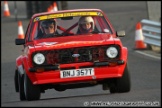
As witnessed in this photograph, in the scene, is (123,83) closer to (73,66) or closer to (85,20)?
(73,66)

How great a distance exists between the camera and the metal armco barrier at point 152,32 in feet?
59.9

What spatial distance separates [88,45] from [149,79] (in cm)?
361

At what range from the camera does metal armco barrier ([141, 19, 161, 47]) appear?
1825 cm

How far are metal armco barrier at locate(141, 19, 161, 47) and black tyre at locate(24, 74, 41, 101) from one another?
846cm

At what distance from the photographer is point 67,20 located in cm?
1116

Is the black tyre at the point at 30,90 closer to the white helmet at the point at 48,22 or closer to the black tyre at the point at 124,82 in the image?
the black tyre at the point at 124,82

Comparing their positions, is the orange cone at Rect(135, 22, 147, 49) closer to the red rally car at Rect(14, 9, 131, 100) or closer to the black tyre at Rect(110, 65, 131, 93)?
the red rally car at Rect(14, 9, 131, 100)

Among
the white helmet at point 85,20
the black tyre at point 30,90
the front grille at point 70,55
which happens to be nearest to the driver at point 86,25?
the white helmet at point 85,20

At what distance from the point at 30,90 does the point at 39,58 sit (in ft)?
1.61

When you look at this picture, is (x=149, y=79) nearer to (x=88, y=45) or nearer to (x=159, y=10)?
(x=88, y=45)

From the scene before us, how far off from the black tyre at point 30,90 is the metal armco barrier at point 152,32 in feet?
27.7

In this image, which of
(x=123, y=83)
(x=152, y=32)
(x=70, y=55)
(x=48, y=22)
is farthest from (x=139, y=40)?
(x=70, y=55)

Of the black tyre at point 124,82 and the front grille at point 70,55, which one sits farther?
the black tyre at point 124,82

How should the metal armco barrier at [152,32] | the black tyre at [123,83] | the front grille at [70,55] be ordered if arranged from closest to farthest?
the front grille at [70,55] → the black tyre at [123,83] → the metal armco barrier at [152,32]
